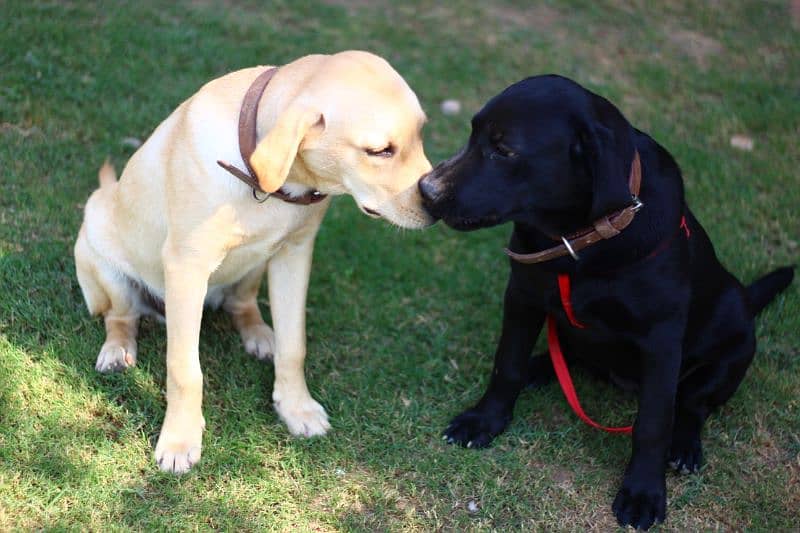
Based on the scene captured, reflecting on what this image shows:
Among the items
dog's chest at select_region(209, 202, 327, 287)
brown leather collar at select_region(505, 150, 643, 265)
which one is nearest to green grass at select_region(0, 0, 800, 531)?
dog's chest at select_region(209, 202, 327, 287)

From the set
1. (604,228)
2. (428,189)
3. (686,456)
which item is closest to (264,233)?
(428,189)

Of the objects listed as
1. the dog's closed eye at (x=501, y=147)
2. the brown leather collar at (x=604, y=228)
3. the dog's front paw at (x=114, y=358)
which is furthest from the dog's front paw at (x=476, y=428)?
the dog's front paw at (x=114, y=358)

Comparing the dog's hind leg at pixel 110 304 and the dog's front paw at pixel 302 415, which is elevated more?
the dog's hind leg at pixel 110 304

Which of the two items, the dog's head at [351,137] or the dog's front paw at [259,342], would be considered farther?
the dog's front paw at [259,342]

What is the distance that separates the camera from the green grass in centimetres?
334

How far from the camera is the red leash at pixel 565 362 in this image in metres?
3.28

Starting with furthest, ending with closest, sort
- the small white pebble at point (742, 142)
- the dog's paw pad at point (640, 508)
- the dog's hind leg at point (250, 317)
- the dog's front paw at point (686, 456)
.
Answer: the small white pebble at point (742, 142) < the dog's hind leg at point (250, 317) < the dog's front paw at point (686, 456) < the dog's paw pad at point (640, 508)

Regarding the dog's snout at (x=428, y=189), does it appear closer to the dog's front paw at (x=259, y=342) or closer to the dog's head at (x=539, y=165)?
the dog's head at (x=539, y=165)

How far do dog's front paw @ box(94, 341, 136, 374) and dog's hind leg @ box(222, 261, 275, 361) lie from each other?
49 centimetres

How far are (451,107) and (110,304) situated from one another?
2.84 meters

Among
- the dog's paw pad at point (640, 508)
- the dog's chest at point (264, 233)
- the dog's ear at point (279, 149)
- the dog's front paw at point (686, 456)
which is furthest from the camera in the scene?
the dog's front paw at point (686, 456)

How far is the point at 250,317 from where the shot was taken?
4.07 meters

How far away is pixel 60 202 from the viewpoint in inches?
183

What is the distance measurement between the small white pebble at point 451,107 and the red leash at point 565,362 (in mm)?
2482
